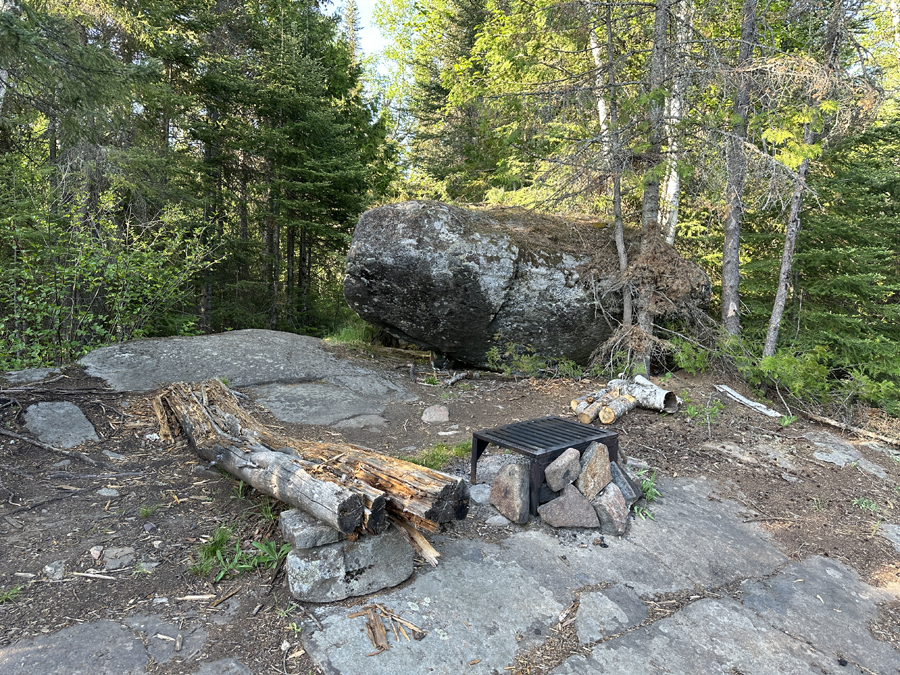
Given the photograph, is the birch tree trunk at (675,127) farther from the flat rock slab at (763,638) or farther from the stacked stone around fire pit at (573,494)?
the flat rock slab at (763,638)

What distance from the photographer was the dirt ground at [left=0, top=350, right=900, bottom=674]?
2473 millimetres

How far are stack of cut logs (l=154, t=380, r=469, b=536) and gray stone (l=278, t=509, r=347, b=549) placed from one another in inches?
2.3

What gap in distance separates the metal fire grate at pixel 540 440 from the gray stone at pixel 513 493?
2.8 inches

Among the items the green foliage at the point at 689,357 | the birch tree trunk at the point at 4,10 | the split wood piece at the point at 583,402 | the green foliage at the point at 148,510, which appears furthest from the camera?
the green foliage at the point at 689,357

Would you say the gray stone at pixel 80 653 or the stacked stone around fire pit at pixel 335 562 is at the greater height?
the stacked stone around fire pit at pixel 335 562

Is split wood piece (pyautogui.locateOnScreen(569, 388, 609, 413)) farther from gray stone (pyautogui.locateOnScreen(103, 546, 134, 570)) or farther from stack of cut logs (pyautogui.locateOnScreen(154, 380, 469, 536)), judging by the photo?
gray stone (pyautogui.locateOnScreen(103, 546, 134, 570))

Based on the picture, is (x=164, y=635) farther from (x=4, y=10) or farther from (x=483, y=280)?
(x=4, y=10)

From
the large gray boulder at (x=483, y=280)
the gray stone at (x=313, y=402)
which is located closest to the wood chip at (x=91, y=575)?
the gray stone at (x=313, y=402)

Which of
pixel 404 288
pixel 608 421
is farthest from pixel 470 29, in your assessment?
pixel 608 421

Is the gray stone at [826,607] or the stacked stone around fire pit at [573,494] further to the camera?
the stacked stone around fire pit at [573,494]

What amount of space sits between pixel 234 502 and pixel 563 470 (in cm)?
240

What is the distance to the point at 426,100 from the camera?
16.7 m

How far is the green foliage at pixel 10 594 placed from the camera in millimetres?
2467

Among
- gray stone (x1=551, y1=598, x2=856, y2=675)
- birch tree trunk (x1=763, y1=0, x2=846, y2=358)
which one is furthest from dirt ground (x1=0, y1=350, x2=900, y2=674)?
birch tree trunk (x1=763, y1=0, x2=846, y2=358)
